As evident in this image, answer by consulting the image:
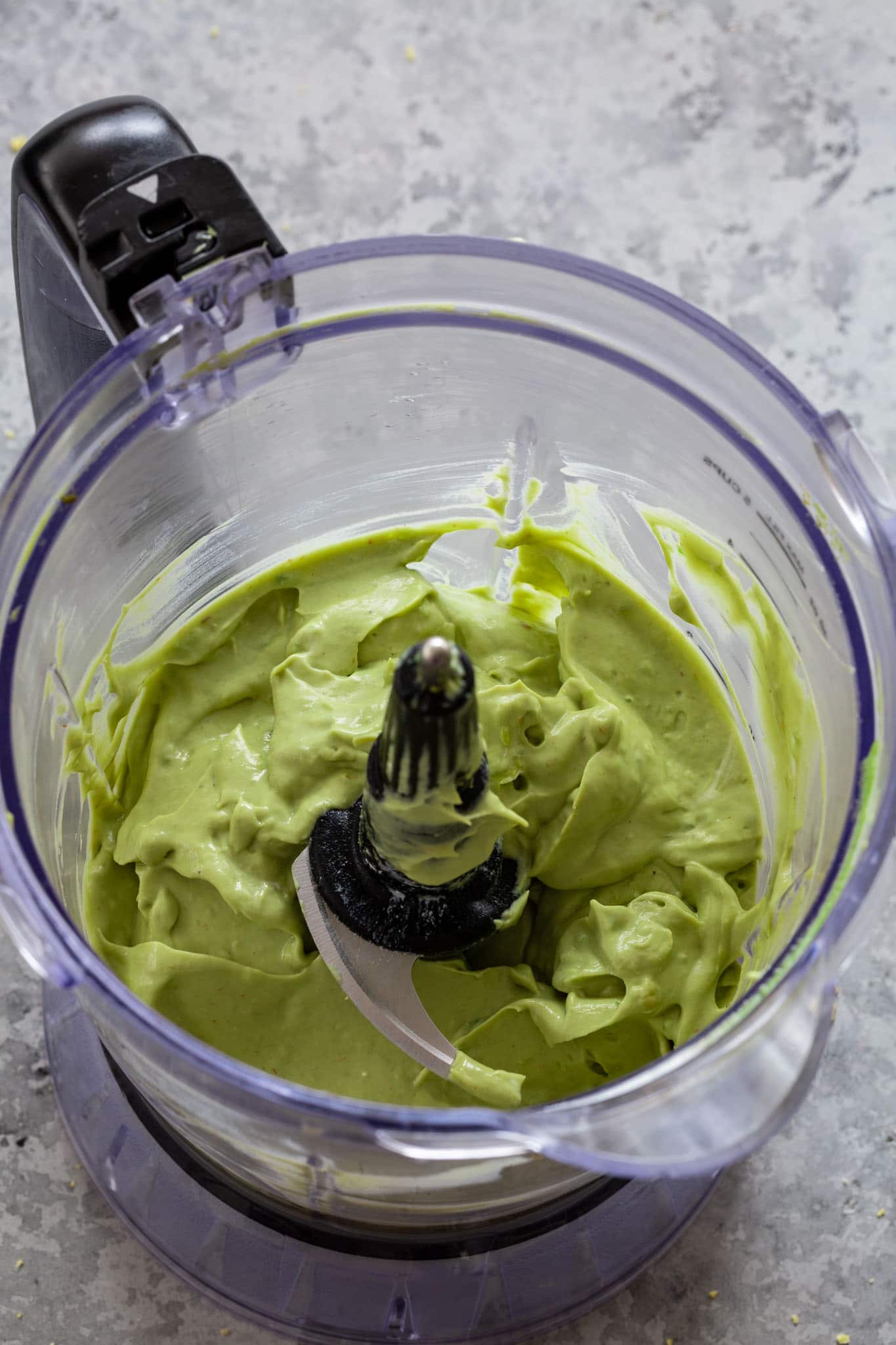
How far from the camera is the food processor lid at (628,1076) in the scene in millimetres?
652

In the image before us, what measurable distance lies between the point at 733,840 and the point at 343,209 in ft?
2.40

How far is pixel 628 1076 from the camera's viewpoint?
0.67 metres

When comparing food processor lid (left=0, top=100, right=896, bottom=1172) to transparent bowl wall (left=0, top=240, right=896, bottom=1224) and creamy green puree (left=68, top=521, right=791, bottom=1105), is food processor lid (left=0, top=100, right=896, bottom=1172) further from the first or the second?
creamy green puree (left=68, top=521, right=791, bottom=1105)

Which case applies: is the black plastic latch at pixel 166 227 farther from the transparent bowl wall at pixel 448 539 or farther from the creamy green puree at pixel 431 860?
the creamy green puree at pixel 431 860

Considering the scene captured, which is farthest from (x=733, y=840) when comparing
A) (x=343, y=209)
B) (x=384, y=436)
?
(x=343, y=209)

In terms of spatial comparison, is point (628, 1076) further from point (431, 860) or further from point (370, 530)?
point (370, 530)

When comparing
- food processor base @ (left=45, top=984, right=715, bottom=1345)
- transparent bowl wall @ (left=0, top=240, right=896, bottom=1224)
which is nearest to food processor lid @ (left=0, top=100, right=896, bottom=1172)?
transparent bowl wall @ (left=0, top=240, right=896, bottom=1224)

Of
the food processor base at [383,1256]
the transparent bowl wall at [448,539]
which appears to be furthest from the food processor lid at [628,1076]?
the food processor base at [383,1256]

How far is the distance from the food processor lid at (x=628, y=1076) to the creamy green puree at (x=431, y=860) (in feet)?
0.55

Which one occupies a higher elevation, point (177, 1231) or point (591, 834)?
point (591, 834)

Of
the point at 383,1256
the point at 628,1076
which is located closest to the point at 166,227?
the point at 628,1076

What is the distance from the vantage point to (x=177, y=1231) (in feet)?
3.21

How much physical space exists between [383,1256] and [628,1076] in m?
0.37

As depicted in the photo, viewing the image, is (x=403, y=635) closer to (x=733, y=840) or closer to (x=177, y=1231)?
(x=733, y=840)
